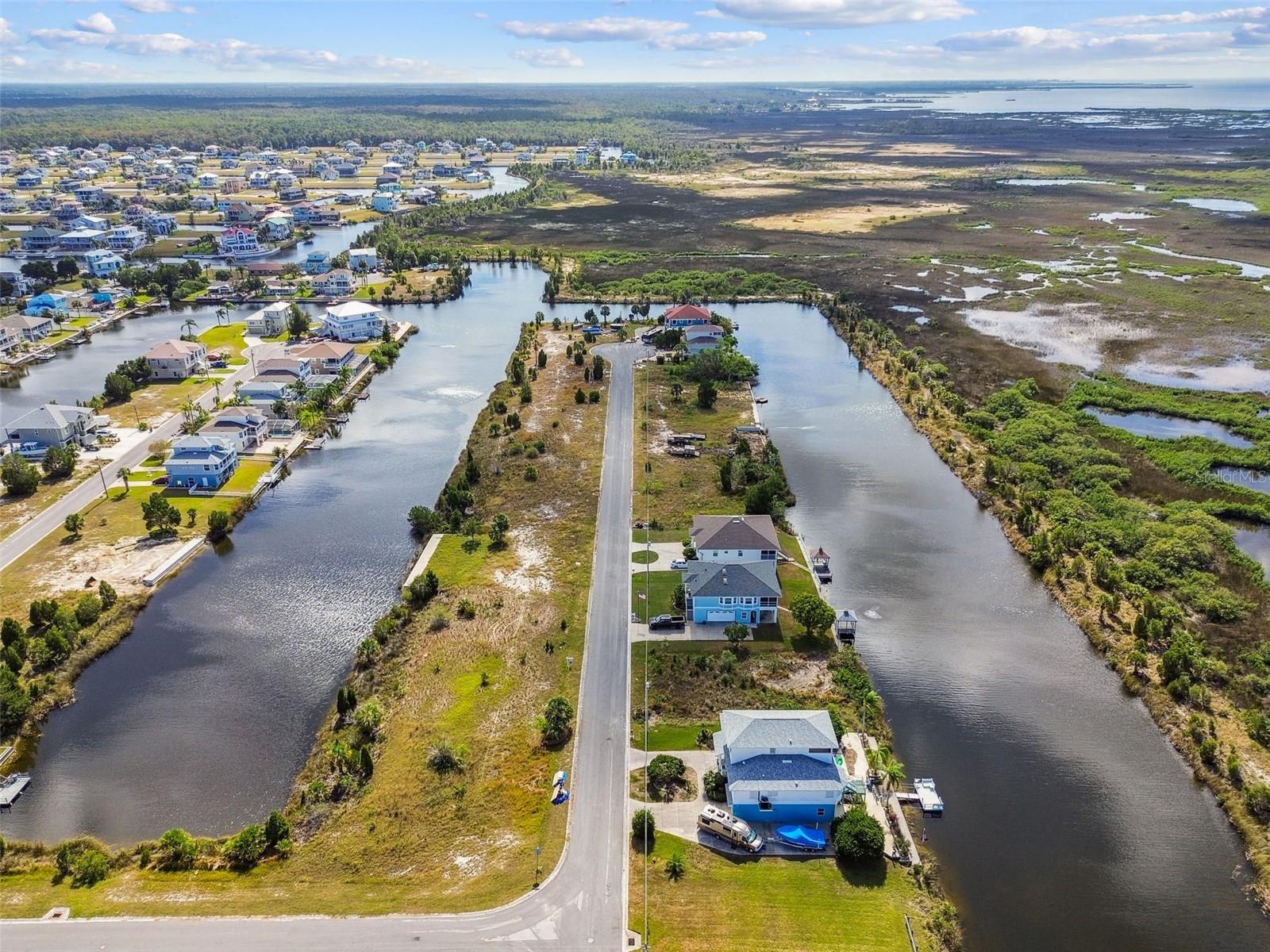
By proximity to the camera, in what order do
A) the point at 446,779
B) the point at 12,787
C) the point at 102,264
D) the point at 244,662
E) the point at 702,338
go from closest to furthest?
the point at 446,779 < the point at 12,787 < the point at 244,662 < the point at 702,338 < the point at 102,264

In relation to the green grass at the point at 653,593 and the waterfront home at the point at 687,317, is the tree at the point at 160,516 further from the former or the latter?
the waterfront home at the point at 687,317

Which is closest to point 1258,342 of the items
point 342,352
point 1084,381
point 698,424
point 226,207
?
point 1084,381

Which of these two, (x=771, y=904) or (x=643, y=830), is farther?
(x=643, y=830)

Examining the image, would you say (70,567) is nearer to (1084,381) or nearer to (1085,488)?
(1085,488)

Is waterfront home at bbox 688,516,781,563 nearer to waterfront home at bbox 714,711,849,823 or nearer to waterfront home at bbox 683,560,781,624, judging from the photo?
waterfront home at bbox 683,560,781,624

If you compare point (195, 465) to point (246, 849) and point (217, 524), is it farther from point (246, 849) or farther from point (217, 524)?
point (246, 849)

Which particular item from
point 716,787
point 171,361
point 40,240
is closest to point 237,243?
point 40,240

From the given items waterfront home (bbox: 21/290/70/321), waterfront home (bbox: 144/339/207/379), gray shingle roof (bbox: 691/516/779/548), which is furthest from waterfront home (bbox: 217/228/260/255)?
gray shingle roof (bbox: 691/516/779/548)
